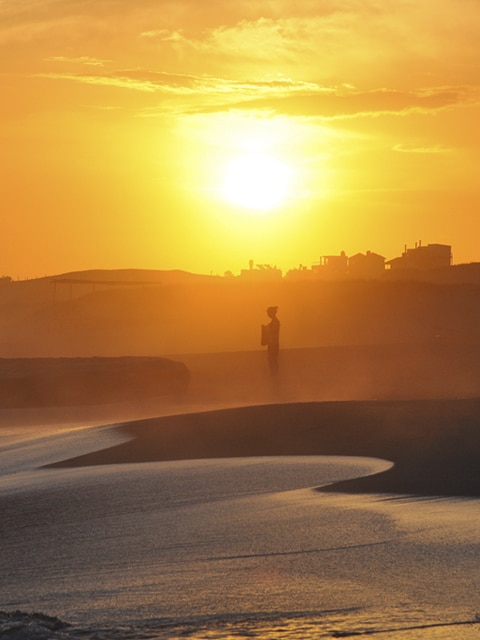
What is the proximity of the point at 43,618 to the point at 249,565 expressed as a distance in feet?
5.96

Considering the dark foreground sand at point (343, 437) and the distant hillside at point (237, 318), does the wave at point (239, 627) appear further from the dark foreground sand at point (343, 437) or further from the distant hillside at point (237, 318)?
the distant hillside at point (237, 318)

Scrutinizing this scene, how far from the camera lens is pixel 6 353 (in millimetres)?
50906

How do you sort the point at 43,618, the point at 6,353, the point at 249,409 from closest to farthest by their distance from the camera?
1. the point at 43,618
2. the point at 249,409
3. the point at 6,353

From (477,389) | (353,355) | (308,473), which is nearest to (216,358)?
(353,355)

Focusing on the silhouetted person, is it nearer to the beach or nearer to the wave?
the beach

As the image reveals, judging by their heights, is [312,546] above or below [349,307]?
below

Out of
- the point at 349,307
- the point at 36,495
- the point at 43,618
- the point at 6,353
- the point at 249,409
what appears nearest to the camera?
the point at 43,618

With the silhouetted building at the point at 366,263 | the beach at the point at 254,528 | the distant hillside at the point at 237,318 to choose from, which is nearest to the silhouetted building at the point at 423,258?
the silhouetted building at the point at 366,263

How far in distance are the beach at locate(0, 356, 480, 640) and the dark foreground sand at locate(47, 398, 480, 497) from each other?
0.04m

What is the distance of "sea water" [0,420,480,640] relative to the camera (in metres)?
6.04

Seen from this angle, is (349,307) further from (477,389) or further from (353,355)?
(477,389)

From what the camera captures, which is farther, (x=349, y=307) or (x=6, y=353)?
(x=349, y=307)

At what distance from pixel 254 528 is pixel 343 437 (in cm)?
622

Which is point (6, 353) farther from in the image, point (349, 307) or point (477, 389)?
point (477, 389)
